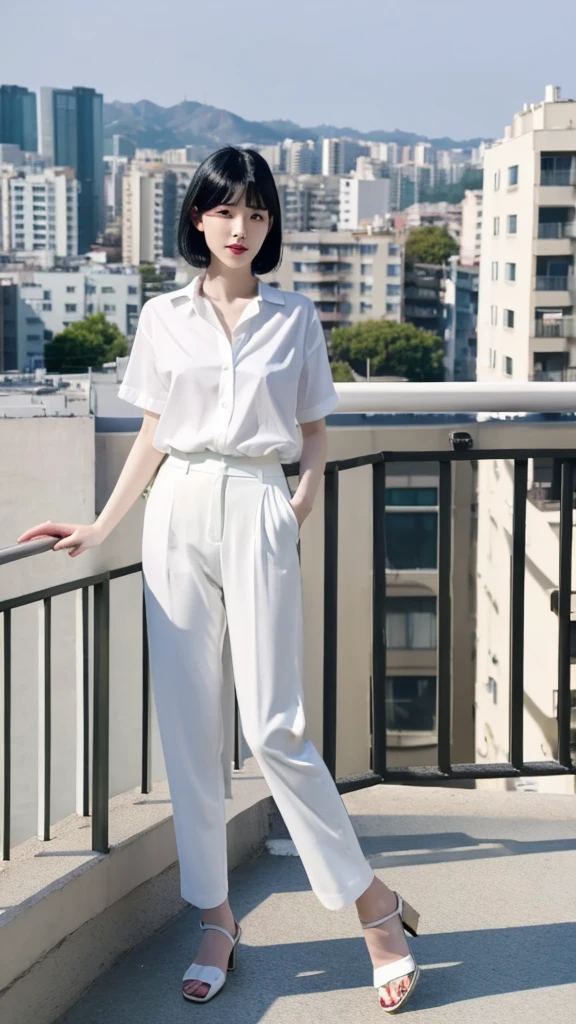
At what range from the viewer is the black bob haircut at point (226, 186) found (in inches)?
61.7

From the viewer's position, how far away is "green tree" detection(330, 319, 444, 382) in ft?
248

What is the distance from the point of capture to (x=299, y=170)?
398ft

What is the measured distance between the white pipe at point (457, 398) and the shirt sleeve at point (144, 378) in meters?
0.76

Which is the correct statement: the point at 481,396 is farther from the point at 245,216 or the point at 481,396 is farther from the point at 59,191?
the point at 59,191

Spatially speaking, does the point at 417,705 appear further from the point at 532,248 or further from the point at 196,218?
the point at 532,248

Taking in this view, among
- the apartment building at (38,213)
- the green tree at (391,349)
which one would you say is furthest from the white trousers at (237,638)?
the apartment building at (38,213)

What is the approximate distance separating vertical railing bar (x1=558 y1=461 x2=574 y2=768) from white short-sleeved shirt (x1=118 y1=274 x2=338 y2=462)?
0.93m

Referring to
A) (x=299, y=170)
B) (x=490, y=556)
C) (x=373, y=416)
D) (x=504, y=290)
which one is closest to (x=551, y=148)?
(x=504, y=290)

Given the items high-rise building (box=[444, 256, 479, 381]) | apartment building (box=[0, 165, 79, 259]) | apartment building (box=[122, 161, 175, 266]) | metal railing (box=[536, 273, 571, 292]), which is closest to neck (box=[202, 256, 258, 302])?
metal railing (box=[536, 273, 571, 292])

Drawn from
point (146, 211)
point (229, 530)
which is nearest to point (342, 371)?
point (146, 211)

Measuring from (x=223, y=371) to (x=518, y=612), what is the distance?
3.61ft

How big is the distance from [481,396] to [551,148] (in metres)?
42.0

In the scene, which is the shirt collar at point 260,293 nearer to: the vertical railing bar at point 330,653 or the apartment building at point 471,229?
the vertical railing bar at point 330,653

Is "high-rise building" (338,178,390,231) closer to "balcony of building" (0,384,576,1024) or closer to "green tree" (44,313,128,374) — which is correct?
"green tree" (44,313,128,374)
